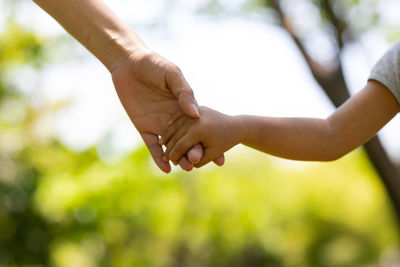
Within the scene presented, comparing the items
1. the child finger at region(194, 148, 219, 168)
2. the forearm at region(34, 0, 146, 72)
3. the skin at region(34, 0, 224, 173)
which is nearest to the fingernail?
the skin at region(34, 0, 224, 173)

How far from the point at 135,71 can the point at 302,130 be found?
0.59 meters

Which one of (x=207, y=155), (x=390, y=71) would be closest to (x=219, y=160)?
(x=207, y=155)

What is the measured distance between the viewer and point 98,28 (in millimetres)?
1914

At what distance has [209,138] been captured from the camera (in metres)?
1.68

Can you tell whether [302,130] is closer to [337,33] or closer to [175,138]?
[175,138]

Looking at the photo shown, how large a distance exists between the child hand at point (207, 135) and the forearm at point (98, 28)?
1.21ft

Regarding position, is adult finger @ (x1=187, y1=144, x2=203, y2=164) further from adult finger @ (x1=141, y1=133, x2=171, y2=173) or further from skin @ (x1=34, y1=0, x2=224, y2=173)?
adult finger @ (x1=141, y1=133, x2=171, y2=173)

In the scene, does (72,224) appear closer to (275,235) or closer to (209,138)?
(275,235)

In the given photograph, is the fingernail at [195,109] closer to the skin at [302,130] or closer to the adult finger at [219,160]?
the skin at [302,130]

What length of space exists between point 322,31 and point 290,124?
4.64 m

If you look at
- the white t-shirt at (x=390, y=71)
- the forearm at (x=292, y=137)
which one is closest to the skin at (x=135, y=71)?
the forearm at (x=292, y=137)

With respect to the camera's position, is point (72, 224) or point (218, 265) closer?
point (72, 224)

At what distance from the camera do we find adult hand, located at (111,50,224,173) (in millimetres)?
1765

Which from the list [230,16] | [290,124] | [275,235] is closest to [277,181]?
[275,235]
